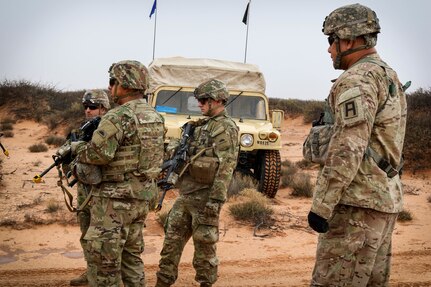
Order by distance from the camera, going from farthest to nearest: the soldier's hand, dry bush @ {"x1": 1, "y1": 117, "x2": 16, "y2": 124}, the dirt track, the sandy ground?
dry bush @ {"x1": 1, "y1": 117, "x2": 16, "y2": 124}
the sandy ground
the dirt track
the soldier's hand

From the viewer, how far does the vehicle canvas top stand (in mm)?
8766

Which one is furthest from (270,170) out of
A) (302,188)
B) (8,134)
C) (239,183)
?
(8,134)

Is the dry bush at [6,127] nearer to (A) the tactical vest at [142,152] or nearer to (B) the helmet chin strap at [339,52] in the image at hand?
(A) the tactical vest at [142,152]

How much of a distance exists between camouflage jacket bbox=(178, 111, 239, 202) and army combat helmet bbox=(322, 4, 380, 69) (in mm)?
1499

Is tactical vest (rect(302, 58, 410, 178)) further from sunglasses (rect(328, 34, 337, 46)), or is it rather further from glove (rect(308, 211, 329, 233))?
glove (rect(308, 211, 329, 233))

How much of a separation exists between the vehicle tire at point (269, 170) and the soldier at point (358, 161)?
227 inches

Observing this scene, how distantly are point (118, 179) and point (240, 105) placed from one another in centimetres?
581

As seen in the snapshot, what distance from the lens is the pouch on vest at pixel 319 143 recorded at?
2.74 m

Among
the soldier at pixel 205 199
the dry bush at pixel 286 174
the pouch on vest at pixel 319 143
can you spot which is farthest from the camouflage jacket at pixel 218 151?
the dry bush at pixel 286 174

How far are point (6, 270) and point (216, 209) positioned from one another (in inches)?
91.5

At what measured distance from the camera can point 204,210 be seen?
12.9 feet

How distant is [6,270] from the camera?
16.0 feet

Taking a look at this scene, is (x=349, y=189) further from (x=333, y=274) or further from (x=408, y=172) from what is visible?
(x=408, y=172)

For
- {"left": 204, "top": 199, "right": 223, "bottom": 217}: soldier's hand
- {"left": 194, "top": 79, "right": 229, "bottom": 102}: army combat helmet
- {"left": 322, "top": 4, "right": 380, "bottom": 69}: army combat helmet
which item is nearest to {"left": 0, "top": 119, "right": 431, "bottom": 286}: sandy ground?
{"left": 204, "top": 199, "right": 223, "bottom": 217}: soldier's hand
